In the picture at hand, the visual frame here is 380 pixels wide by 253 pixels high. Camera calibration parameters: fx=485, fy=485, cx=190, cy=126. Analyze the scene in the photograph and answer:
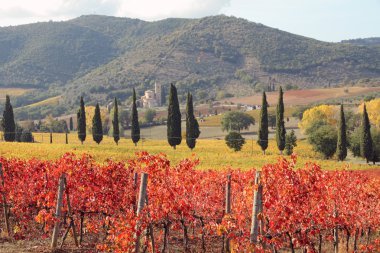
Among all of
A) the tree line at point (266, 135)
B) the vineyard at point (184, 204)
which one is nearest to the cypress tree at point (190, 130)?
the tree line at point (266, 135)

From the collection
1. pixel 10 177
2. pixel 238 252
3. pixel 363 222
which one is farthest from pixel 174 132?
pixel 238 252

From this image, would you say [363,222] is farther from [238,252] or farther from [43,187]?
[43,187]

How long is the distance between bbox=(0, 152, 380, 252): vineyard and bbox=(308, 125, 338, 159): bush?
4207cm

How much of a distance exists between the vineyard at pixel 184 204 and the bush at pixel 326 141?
42.1m

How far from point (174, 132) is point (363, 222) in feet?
158

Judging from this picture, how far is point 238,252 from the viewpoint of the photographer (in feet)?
38.4

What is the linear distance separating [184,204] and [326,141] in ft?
177

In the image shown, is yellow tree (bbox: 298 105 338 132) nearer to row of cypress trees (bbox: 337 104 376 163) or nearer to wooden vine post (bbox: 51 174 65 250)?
row of cypress trees (bbox: 337 104 376 163)

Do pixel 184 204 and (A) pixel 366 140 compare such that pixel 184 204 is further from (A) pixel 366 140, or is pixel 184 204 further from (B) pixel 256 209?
(A) pixel 366 140

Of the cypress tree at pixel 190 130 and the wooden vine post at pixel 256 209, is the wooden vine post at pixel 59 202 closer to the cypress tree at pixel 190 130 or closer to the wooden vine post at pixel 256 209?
the wooden vine post at pixel 256 209

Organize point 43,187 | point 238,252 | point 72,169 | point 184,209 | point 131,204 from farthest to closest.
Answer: point 43,187
point 131,204
point 72,169
point 184,209
point 238,252

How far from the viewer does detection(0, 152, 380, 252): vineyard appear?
40.1 feet

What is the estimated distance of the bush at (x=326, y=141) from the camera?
64.2 meters

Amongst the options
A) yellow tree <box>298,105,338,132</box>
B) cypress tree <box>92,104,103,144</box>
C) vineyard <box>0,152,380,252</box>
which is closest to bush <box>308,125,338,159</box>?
cypress tree <box>92,104,103,144</box>
